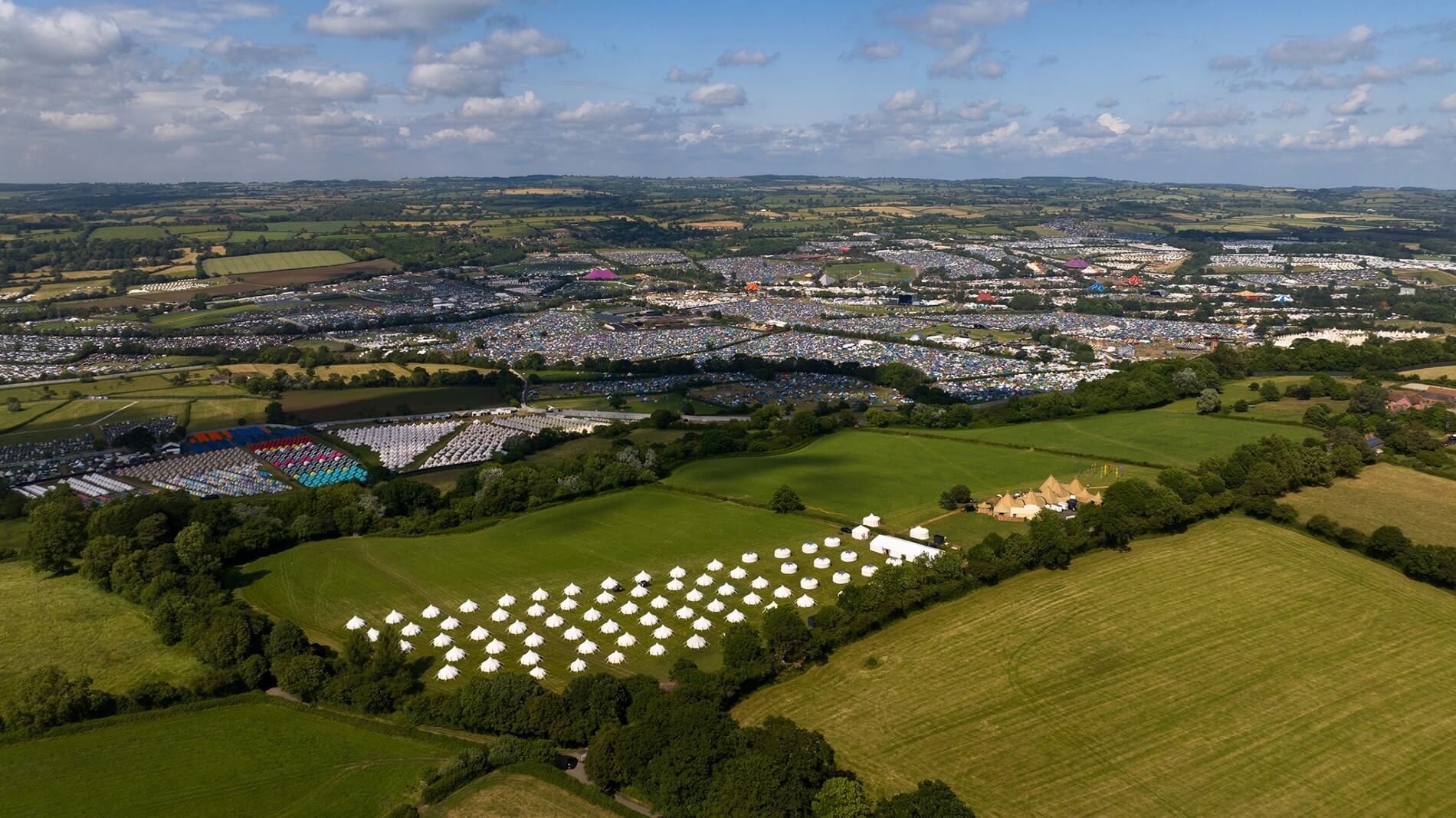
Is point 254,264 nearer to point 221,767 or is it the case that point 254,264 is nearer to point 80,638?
point 80,638

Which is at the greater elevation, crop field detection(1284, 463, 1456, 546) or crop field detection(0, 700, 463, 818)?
crop field detection(1284, 463, 1456, 546)

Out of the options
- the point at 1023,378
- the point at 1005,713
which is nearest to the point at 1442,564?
the point at 1005,713

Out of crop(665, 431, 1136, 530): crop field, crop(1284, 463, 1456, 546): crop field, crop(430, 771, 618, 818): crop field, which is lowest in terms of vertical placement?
crop(430, 771, 618, 818): crop field

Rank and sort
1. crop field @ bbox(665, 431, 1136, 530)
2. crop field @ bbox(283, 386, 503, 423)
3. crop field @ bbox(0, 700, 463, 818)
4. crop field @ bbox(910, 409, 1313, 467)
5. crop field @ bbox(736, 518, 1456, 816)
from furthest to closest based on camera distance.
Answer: crop field @ bbox(283, 386, 503, 423) < crop field @ bbox(910, 409, 1313, 467) < crop field @ bbox(665, 431, 1136, 530) < crop field @ bbox(0, 700, 463, 818) < crop field @ bbox(736, 518, 1456, 816)

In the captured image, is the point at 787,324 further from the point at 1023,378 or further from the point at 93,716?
the point at 93,716

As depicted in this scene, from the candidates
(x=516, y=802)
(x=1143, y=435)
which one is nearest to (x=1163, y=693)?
(x=516, y=802)

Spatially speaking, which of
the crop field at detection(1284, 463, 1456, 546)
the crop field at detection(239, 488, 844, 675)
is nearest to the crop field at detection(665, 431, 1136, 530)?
the crop field at detection(239, 488, 844, 675)

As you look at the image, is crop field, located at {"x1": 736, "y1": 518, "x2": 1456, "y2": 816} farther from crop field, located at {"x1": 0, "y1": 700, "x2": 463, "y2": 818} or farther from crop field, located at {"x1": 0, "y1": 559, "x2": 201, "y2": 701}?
crop field, located at {"x1": 0, "y1": 559, "x2": 201, "y2": 701}
